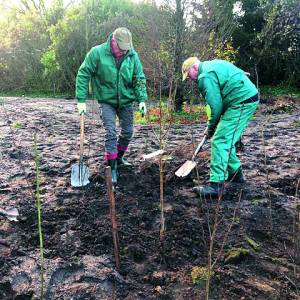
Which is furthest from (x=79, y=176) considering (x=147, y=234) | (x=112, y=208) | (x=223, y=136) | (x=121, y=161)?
(x=112, y=208)

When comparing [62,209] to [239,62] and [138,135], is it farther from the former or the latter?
[239,62]

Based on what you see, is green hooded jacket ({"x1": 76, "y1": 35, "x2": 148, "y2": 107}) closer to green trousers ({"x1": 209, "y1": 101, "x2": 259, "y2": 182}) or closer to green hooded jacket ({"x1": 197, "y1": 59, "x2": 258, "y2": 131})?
green hooded jacket ({"x1": 197, "y1": 59, "x2": 258, "y2": 131})

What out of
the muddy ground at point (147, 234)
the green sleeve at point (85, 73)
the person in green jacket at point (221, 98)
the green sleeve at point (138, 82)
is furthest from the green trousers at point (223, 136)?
the green sleeve at point (85, 73)

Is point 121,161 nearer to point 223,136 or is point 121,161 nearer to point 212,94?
point 223,136

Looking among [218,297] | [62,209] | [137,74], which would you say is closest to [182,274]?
[218,297]

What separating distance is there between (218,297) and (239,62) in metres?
15.8

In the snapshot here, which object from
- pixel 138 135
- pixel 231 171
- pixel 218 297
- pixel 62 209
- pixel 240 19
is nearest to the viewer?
pixel 218 297

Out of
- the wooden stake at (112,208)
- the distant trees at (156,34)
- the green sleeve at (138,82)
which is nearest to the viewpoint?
the wooden stake at (112,208)

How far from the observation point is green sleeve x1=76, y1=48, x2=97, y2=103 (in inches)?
162

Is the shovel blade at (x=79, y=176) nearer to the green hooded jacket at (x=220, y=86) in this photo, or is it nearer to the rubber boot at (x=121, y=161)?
the rubber boot at (x=121, y=161)

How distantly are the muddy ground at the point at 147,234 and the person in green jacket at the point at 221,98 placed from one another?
40cm

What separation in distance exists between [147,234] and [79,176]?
1327 millimetres

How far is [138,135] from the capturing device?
706 cm

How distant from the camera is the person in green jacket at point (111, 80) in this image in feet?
13.5
